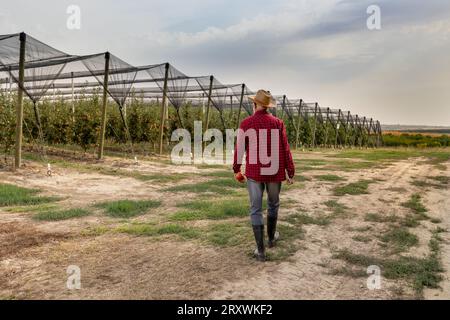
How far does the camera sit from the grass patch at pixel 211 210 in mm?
6297

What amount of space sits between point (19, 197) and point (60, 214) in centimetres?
192

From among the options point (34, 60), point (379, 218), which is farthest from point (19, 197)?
point (379, 218)

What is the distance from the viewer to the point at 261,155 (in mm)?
4375

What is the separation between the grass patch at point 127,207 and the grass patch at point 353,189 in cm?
421

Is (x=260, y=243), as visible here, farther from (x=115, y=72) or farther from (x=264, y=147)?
(x=115, y=72)

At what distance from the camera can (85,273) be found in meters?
3.91

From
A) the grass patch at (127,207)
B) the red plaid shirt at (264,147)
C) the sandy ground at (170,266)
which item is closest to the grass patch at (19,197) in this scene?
the sandy ground at (170,266)

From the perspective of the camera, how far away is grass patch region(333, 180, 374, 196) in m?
8.98

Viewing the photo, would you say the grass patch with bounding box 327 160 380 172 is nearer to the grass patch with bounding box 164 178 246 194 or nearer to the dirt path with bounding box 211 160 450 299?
the grass patch with bounding box 164 178 246 194

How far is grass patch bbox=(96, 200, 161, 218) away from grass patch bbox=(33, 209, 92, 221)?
0.40m

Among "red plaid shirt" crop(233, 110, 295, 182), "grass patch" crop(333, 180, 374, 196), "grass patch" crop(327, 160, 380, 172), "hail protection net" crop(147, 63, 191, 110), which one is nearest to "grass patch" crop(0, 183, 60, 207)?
"red plaid shirt" crop(233, 110, 295, 182)

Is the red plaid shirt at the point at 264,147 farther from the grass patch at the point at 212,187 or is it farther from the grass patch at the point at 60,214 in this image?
the grass patch at the point at 212,187

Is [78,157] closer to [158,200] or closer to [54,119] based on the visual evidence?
[54,119]

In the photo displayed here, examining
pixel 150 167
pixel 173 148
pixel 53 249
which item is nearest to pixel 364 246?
pixel 53 249
